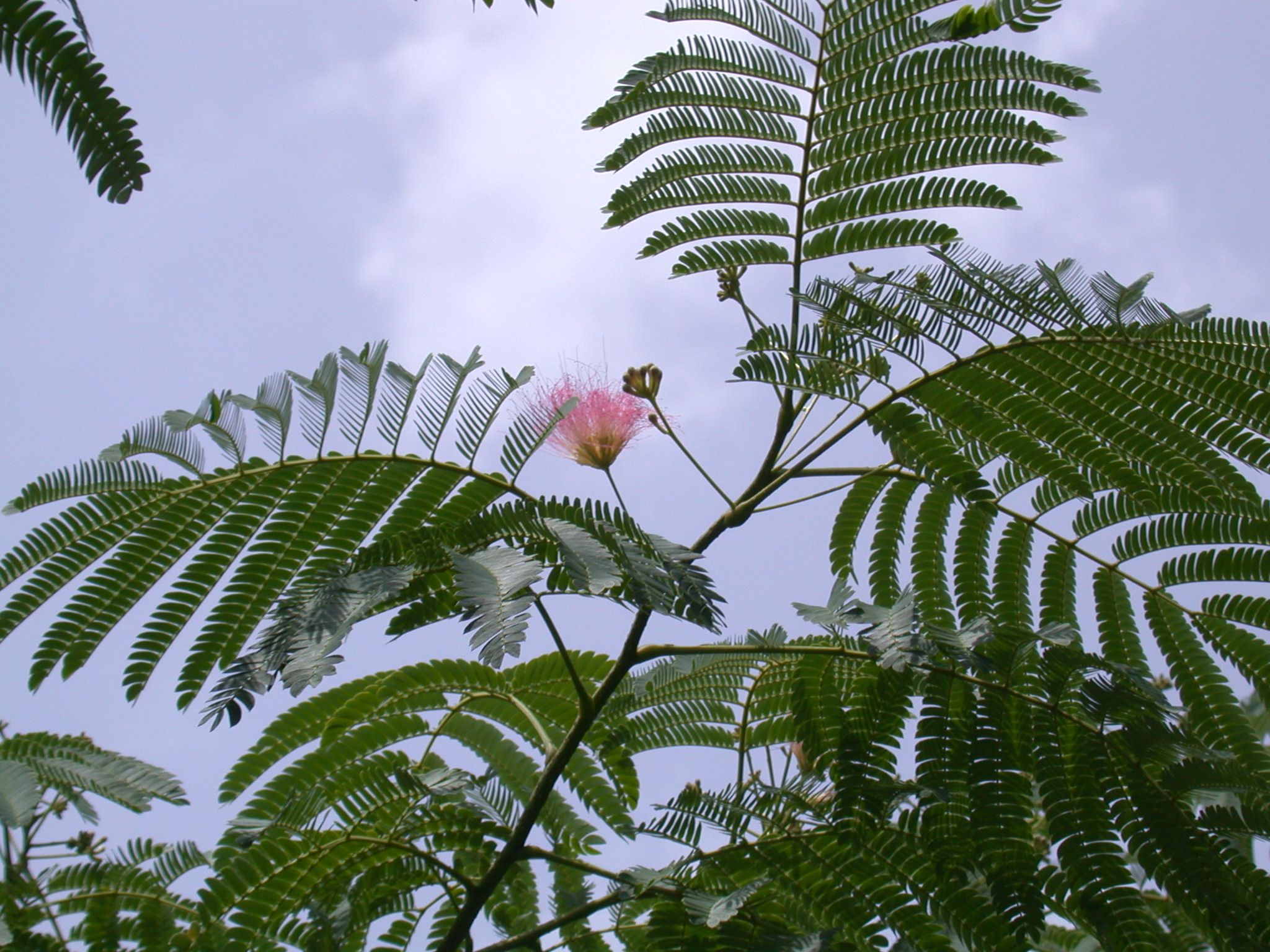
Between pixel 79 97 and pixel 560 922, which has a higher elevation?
pixel 79 97

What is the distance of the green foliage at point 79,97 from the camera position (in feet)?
3.73

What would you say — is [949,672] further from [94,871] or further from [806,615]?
[94,871]

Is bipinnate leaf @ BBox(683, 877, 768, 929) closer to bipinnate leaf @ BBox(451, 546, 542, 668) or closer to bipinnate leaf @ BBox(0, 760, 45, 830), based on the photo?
bipinnate leaf @ BBox(451, 546, 542, 668)

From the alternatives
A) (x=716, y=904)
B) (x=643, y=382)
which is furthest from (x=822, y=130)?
(x=716, y=904)

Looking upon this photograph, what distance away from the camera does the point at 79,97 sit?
3.76ft

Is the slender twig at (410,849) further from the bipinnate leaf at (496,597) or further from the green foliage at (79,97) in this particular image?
the green foliage at (79,97)

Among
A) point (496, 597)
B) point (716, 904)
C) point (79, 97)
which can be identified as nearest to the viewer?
point (79, 97)

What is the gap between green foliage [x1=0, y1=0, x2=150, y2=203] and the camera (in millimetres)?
1138

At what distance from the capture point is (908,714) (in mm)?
2121

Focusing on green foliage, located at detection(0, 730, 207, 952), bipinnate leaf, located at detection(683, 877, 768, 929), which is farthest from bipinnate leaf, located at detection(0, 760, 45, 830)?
bipinnate leaf, located at detection(683, 877, 768, 929)

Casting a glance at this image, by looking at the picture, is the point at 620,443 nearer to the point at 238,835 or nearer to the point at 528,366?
the point at 528,366

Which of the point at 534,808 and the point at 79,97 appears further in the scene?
the point at 534,808

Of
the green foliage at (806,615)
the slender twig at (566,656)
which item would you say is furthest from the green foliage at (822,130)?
the slender twig at (566,656)

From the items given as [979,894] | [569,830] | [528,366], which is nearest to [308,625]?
[528,366]
